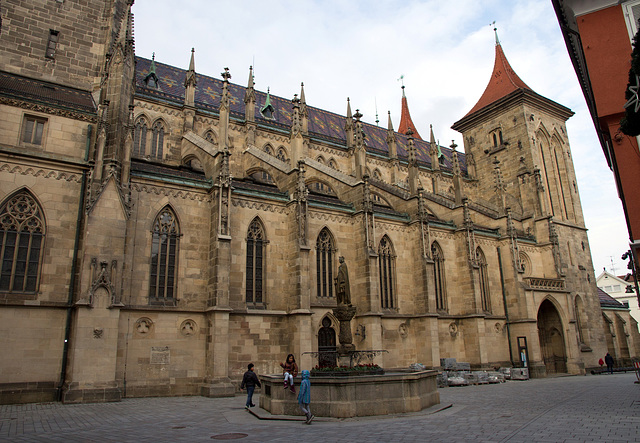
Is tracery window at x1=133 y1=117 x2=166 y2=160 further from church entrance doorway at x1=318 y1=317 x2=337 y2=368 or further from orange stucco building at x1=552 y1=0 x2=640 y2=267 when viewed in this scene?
orange stucco building at x1=552 y1=0 x2=640 y2=267

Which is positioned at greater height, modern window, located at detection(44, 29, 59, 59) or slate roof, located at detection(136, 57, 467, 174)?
slate roof, located at detection(136, 57, 467, 174)

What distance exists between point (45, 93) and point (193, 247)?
8.48 m

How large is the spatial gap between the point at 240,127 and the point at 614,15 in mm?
21033

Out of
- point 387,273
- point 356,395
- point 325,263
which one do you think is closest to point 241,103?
point 325,263

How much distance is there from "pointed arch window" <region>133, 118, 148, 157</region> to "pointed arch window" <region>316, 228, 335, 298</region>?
11.2 m

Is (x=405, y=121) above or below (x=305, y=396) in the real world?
above

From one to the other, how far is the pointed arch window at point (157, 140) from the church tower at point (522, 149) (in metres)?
24.4

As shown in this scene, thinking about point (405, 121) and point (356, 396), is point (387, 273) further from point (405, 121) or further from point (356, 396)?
point (405, 121)

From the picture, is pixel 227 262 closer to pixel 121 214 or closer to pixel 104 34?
pixel 121 214

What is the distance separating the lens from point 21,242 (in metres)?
15.8

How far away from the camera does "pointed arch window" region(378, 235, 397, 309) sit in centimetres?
2475

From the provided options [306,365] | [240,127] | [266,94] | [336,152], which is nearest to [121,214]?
[306,365]

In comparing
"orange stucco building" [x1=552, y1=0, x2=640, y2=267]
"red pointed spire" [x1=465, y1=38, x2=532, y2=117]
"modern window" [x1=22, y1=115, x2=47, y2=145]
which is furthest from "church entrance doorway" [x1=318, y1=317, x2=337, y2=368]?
"red pointed spire" [x1=465, y1=38, x2=532, y2=117]

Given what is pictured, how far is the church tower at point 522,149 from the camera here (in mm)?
38250
